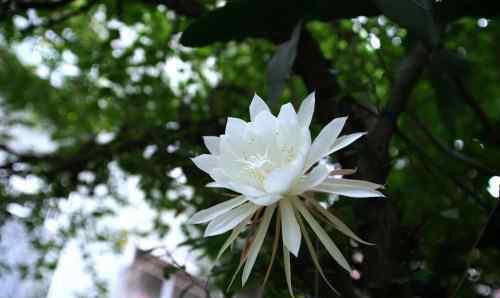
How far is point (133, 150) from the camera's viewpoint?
1.39 metres

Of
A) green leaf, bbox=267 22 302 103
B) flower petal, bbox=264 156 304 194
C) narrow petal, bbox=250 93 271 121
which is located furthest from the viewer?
green leaf, bbox=267 22 302 103

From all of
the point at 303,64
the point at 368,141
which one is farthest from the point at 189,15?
the point at 368,141

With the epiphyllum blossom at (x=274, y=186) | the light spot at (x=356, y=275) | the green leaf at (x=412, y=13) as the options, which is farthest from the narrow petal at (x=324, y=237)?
the light spot at (x=356, y=275)

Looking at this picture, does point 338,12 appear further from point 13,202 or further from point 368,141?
point 13,202

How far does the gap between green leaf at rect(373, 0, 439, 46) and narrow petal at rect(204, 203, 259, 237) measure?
0.96 feet

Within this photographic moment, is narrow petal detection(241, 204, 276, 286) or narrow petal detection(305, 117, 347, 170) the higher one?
narrow petal detection(305, 117, 347, 170)

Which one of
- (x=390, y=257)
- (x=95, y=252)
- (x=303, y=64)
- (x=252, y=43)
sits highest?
(x=252, y=43)

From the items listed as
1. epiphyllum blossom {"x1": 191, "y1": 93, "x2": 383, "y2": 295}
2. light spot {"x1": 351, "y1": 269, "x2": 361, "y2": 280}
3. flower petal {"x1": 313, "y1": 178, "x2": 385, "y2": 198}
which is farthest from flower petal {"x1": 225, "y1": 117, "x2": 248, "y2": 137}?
light spot {"x1": 351, "y1": 269, "x2": 361, "y2": 280}

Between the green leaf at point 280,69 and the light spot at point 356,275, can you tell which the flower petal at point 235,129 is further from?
the light spot at point 356,275

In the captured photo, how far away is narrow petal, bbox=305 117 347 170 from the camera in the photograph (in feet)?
1.44

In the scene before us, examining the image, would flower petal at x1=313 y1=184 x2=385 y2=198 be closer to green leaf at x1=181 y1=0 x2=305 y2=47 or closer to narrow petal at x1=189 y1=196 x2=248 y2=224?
narrow petal at x1=189 y1=196 x2=248 y2=224

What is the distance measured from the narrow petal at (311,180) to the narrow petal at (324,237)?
3 centimetres

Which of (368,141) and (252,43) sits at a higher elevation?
(252,43)

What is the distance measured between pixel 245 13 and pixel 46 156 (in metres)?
1.43
